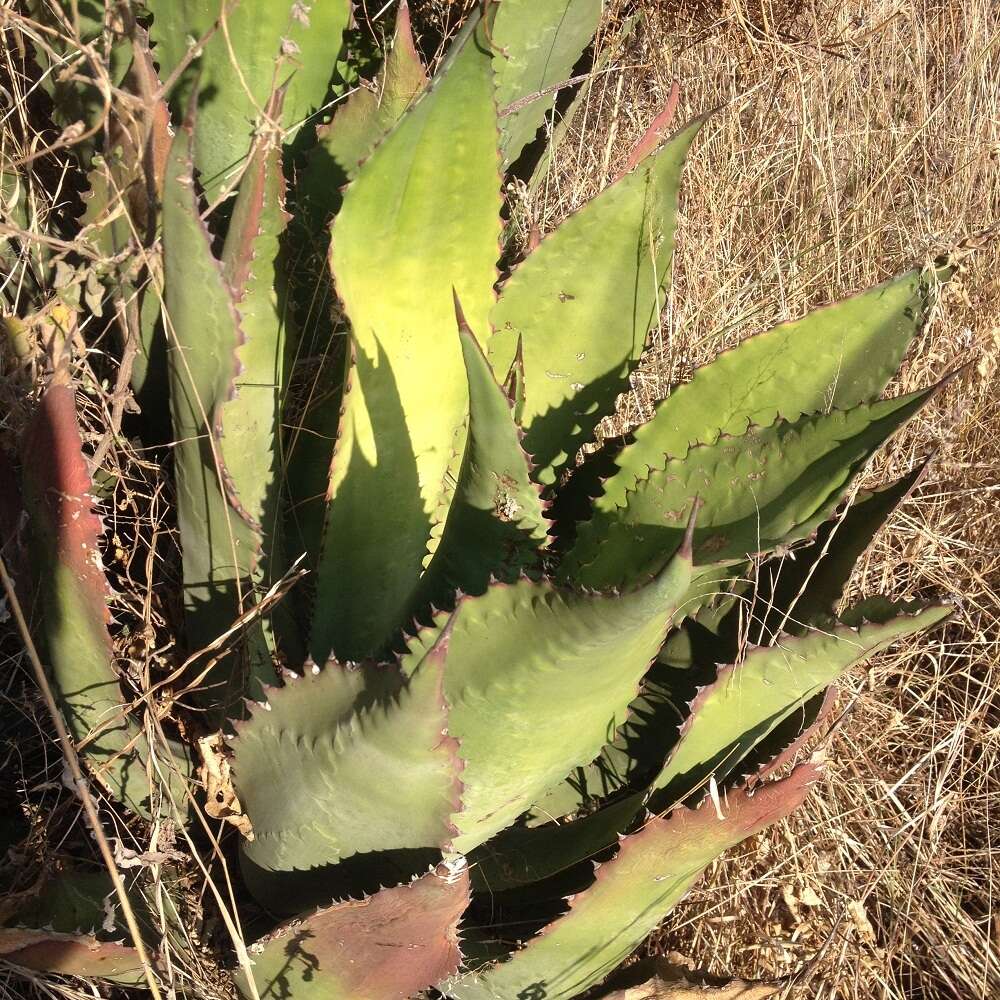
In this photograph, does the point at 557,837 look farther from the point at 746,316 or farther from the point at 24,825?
the point at 746,316

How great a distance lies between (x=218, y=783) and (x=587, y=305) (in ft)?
2.21

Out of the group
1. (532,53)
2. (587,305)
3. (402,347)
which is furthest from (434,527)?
(532,53)

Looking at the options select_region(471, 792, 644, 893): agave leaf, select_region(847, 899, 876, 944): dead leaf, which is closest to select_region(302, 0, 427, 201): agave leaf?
select_region(471, 792, 644, 893): agave leaf

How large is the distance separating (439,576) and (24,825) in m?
0.68

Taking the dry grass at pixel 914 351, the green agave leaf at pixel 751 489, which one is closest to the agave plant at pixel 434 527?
the green agave leaf at pixel 751 489

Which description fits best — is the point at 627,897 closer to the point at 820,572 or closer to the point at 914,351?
the point at 820,572

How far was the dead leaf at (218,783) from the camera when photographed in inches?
43.3

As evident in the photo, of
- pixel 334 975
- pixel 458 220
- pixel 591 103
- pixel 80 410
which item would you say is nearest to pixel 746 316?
pixel 591 103

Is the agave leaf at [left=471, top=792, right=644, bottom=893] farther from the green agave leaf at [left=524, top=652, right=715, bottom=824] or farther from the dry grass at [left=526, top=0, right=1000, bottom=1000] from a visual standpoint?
the dry grass at [left=526, top=0, right=1000, bottom=1000]

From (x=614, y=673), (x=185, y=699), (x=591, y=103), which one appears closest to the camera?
(x=614, y=673)

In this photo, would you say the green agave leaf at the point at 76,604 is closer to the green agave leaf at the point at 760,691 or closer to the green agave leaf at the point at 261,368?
the green agave leaf at the point at 261,368

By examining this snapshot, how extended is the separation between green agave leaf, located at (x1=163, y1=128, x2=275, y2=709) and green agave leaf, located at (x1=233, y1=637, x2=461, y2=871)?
0.15m

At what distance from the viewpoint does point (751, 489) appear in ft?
3.17

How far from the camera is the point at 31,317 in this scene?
47.1 inches
